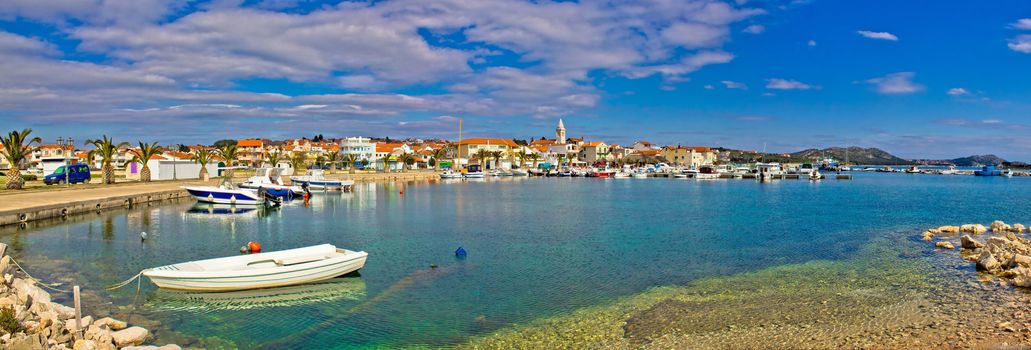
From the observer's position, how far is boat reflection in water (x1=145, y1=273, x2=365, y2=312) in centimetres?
1406

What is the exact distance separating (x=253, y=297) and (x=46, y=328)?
5668 mm

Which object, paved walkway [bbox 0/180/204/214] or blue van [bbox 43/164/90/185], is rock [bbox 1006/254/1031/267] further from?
blue van [bbox 43/164/90/185]

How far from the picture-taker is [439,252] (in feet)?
72.8

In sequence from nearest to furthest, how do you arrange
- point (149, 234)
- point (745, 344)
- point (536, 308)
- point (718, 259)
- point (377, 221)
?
point (745, 344) < point (536, 308) < point (718, 259) < point (149, 234) < point (377, 221)

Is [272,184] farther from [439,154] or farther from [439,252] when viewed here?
[439,154]

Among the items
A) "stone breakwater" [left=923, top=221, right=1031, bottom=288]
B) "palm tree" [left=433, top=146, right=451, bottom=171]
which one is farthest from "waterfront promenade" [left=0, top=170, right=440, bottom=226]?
"palm tree" [left=433, top=146, right=451, bottom=171]

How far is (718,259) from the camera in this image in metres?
21.1

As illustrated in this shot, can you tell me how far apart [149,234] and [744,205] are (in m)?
40.6

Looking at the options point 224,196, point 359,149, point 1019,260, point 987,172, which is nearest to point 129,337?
point 1019,260

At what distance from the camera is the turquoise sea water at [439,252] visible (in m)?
13.3

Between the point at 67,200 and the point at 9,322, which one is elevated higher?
the point at 67,200

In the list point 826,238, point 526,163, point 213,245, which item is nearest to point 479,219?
point 213,245

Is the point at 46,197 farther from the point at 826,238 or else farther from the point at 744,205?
the point at 744,205

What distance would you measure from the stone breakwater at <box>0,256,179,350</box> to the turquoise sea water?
149 cm
